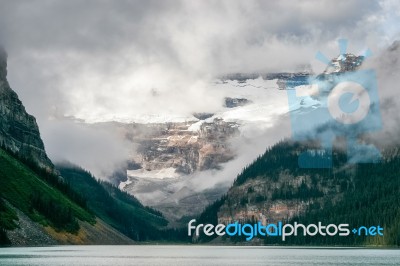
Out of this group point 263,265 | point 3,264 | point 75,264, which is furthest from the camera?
point 263,265

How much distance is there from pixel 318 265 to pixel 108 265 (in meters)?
44.9

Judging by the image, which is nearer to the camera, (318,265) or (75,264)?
(75,264)

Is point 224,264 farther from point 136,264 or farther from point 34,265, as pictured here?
point 34,265

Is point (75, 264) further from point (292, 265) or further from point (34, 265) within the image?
point (292, 265)

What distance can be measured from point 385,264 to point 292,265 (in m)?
19.7

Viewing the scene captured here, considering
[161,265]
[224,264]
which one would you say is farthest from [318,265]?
[161,265]

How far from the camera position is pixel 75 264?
146000 mm

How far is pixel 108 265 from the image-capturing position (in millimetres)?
146250

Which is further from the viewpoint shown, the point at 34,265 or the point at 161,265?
the point at 161,265

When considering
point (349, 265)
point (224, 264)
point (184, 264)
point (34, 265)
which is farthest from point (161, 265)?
point (349, 265)

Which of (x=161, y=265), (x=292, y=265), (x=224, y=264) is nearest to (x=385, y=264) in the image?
(x=292, y=265)

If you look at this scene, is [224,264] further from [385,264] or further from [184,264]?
[385,264]

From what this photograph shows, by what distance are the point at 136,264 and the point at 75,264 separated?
1543 centimetres

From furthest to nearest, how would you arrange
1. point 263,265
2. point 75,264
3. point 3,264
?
point 263,265 → point 75,264 → point 3,264
